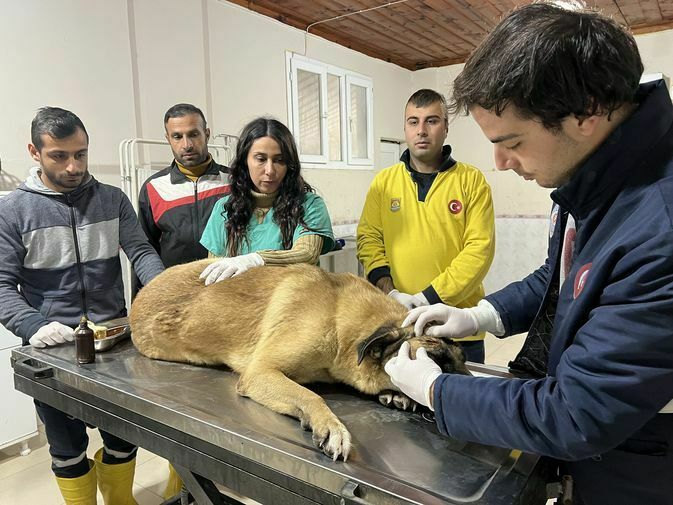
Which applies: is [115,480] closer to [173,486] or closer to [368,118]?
[173,486]

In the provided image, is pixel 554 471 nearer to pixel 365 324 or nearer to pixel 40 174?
pixel 365 324

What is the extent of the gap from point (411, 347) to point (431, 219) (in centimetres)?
134

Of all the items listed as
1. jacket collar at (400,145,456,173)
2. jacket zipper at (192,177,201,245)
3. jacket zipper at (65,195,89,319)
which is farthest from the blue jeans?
jacket collar at (400,145,456,173)

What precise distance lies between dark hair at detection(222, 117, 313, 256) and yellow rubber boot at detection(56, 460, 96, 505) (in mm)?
1322

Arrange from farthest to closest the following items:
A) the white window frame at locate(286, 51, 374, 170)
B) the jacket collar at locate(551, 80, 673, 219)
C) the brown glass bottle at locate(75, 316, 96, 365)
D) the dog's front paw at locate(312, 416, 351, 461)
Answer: the white window frame at locate(286, 51, 374, 170)
the brown glass bottle at locate(75, 316, 96, 365)
the dog's front paw at locate(312, 416, 351, 461)
the jacket collar at locate(551, 80, 673, 219)

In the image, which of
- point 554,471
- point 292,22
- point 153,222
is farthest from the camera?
point 292,22

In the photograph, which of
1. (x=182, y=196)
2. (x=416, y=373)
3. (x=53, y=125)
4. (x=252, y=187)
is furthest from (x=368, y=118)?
(x=416, y=373)

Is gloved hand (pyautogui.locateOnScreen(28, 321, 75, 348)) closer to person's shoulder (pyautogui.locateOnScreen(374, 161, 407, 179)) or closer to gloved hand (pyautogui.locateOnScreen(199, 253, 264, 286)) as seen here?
gloved hand (pyautogui.locateOnScreen(199, 253, 264, 286))

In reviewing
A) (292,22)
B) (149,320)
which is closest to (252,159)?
(149,320)

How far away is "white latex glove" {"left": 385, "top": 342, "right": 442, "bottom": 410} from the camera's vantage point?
3.85 ft

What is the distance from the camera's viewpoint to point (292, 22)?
223 inches

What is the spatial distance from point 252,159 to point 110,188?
88 centimetres

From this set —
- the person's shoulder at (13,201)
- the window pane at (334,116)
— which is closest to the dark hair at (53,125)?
the person's shoulder at (13,201)

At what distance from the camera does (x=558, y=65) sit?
0.83 m
